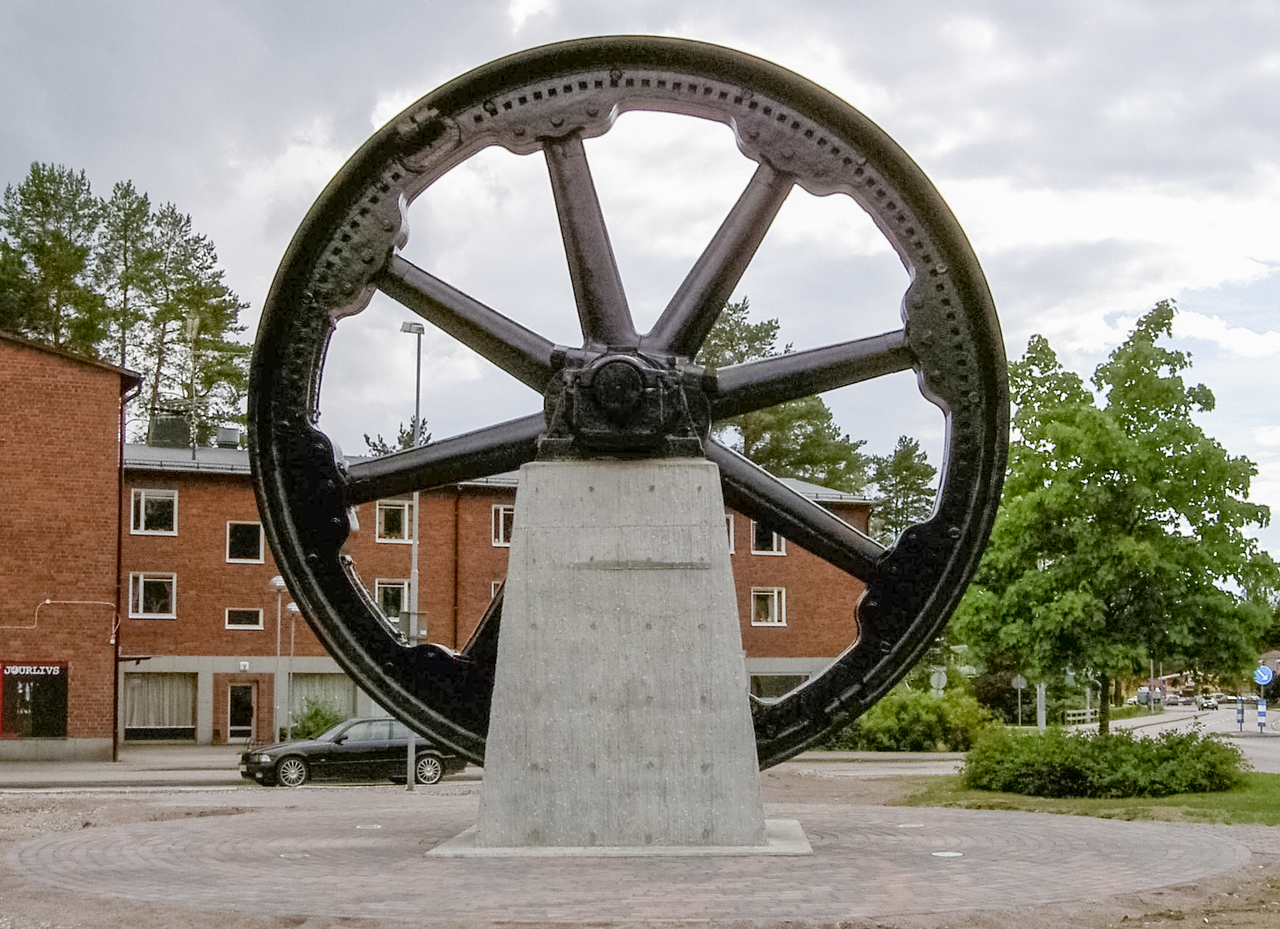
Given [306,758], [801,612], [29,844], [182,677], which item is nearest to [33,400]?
[182,677]

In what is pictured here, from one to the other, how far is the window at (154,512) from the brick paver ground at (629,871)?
31.7 m

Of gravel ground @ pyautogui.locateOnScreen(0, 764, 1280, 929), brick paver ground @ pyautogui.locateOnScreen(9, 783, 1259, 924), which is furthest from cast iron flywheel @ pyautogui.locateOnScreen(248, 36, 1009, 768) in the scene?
gravel ground @ pyautogui.locateOnScreen(0, 764, 1280, 929)

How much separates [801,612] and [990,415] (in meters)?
39.2

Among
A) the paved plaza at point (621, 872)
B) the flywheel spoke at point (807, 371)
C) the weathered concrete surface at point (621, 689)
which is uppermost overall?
the flywheel spoke at point (807, 371)

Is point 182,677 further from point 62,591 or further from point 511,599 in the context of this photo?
point 511,599

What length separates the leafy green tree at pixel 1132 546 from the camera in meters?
22.4

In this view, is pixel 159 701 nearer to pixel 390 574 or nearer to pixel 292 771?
pixel 390 574

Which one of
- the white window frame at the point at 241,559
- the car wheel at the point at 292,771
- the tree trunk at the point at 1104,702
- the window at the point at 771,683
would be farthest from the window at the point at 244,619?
the tree trunk at the point at 1104,702

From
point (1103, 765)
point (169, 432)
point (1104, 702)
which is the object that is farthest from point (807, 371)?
point (169, 432)

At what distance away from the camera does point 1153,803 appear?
1903 cm

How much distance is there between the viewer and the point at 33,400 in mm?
36781

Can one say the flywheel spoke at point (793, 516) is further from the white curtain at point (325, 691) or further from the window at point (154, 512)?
the window at point (154, 512)

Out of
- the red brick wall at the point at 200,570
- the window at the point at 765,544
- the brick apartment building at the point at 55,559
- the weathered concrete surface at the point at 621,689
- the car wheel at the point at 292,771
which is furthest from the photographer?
the window at the point at 765,544

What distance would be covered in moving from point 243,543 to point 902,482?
41.8 meters
